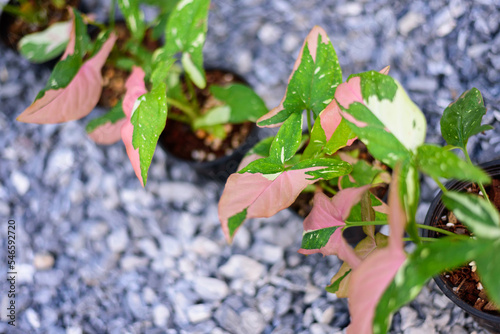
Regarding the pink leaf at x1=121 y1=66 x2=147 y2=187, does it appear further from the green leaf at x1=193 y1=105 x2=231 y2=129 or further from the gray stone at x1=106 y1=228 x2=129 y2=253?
the gray stone at x1=106 y1=228 x2=129 y2=253

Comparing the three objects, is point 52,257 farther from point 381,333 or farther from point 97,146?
point 381,333

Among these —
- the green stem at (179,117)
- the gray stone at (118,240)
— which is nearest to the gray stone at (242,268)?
the gray stone at (118,240)

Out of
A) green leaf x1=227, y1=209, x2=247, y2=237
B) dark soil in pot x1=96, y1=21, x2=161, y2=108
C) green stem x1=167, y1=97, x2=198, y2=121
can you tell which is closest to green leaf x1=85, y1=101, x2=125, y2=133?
green stem x1=167, y1=97, x2=198, y2=121

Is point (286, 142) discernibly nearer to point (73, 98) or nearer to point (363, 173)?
point (363, 173)

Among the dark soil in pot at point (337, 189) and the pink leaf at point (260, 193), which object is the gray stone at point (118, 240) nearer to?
the dark soil in pot at point (337, 189)

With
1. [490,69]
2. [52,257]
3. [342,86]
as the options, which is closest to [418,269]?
[342,86]
